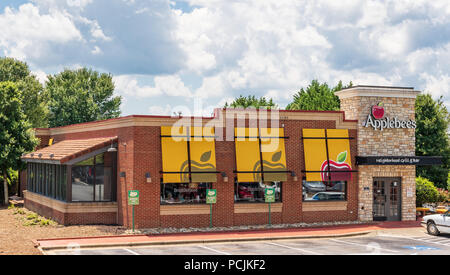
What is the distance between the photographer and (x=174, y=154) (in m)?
27.8

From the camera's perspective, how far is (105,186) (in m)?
29.4

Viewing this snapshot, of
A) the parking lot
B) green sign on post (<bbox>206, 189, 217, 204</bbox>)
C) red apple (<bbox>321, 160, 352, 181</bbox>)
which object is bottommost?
the parking lot

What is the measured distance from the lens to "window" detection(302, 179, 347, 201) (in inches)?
1191

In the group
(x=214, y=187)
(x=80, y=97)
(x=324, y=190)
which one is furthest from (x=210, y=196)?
(x=80, y=97)

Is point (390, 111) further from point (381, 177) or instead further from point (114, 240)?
point (114, 240)

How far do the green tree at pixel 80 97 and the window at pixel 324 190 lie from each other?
159ft

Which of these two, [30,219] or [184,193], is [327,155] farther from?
[30,219]

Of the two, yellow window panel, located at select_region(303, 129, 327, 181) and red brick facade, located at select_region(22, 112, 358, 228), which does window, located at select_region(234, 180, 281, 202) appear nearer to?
red brick facade, located at select_region(22, 112, 358, 228)

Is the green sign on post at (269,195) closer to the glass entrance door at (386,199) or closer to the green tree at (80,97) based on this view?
the glass entrance door at (386,199)

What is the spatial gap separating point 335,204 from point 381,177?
3.41 m

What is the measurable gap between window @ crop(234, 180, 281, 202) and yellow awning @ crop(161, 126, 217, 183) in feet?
5.63

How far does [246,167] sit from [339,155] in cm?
574

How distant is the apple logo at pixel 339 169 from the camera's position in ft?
99.2

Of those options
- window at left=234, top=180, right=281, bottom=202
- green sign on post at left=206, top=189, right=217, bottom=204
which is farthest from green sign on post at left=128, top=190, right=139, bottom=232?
window at left=234, top=180, right=281, bottom=202
